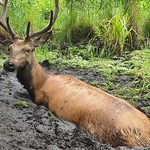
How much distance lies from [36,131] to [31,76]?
2135 millimetres

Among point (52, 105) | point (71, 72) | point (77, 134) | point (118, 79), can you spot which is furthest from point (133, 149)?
point (71, 72)

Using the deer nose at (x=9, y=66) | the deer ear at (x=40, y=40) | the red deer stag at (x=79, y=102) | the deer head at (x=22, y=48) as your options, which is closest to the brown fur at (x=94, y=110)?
the red deer stag at (x=79, y=102)

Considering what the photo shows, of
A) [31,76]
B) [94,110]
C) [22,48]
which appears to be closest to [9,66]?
[22,48]

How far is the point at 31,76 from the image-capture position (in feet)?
28.2

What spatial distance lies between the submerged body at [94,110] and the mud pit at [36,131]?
0.12m

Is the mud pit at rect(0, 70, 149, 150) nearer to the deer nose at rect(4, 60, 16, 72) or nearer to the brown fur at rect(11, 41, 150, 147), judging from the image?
the brown fur at rect(11, 41, 150, 147)

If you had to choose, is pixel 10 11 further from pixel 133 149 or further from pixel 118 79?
pixel 133 149

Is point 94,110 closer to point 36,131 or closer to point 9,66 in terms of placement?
point 36,131

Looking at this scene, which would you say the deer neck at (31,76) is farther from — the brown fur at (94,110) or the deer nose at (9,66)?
the deer nose at (9,66)

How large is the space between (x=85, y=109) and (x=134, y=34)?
5755 mm

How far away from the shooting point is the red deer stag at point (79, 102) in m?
6.51

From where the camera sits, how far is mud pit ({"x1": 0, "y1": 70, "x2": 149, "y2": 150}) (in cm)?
603

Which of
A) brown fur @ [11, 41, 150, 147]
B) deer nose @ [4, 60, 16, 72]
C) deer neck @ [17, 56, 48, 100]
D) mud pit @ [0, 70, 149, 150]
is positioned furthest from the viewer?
deer neck @ [17, 56, 48, 100]

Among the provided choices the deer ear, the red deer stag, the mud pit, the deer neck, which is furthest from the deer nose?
the deer ear
